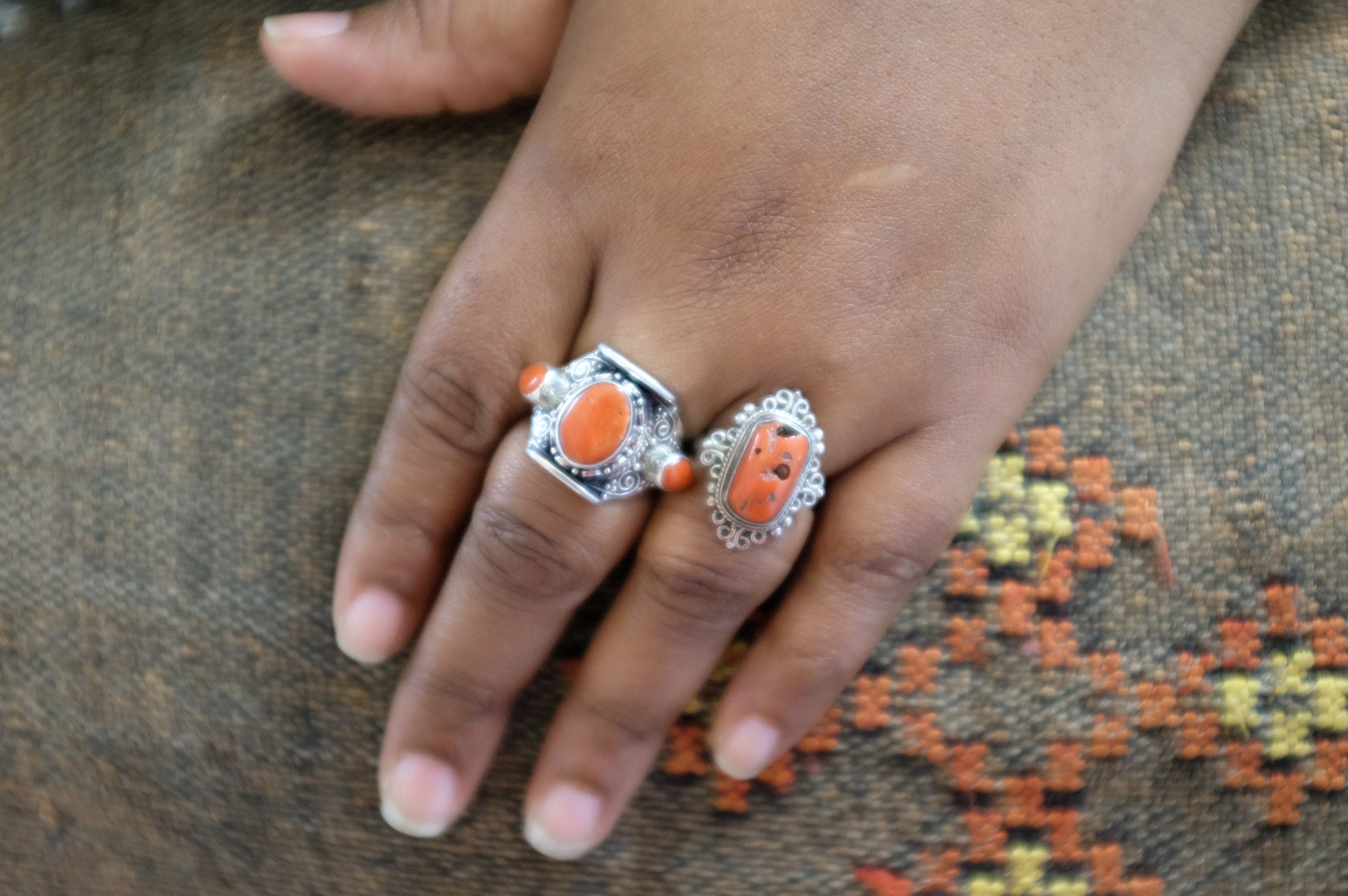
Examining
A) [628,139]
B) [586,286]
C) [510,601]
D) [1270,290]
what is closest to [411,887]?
[510,601]

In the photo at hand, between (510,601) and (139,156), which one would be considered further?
(139,156)

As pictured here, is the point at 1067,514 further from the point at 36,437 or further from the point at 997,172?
the point at 36,437

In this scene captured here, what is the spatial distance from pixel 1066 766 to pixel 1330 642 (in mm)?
219

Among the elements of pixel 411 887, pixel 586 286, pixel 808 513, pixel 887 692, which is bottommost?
pixel 411 887

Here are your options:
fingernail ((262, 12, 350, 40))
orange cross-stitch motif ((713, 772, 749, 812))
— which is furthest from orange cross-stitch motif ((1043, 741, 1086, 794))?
fingernail ((262, 12, 350, 40))

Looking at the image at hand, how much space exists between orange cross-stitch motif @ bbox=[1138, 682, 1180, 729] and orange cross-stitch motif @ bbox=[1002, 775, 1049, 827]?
9cm

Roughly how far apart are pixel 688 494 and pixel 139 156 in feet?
1.79

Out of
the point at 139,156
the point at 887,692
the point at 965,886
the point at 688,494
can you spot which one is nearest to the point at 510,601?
the point at 688,494

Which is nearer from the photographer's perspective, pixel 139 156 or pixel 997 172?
pixel 997 172

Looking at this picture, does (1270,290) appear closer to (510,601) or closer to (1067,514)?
(1067,514)

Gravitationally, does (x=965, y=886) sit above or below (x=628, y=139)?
below

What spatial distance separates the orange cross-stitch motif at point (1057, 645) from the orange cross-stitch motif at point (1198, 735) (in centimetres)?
9

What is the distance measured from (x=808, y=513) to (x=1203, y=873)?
391 mm

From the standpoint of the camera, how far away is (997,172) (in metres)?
0.70
